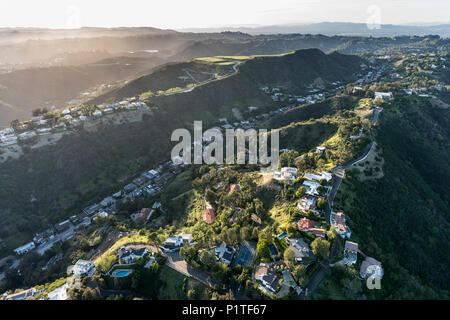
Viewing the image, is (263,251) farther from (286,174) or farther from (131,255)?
(131,255)

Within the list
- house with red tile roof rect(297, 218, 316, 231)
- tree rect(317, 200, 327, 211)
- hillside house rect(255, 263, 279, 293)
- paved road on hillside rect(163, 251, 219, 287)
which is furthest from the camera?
tree rect(317, 200, 327, 211)

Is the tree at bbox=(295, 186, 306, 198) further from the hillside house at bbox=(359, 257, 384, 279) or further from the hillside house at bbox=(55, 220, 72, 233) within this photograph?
the hillside house at bbox=(55, 220, 72, 233)

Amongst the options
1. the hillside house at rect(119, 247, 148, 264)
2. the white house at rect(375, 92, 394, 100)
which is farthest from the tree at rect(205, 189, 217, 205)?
the white house at rect(375, 92, 394, 100)

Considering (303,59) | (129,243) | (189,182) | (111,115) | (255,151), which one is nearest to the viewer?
(129,243)

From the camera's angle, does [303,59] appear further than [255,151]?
Yes
